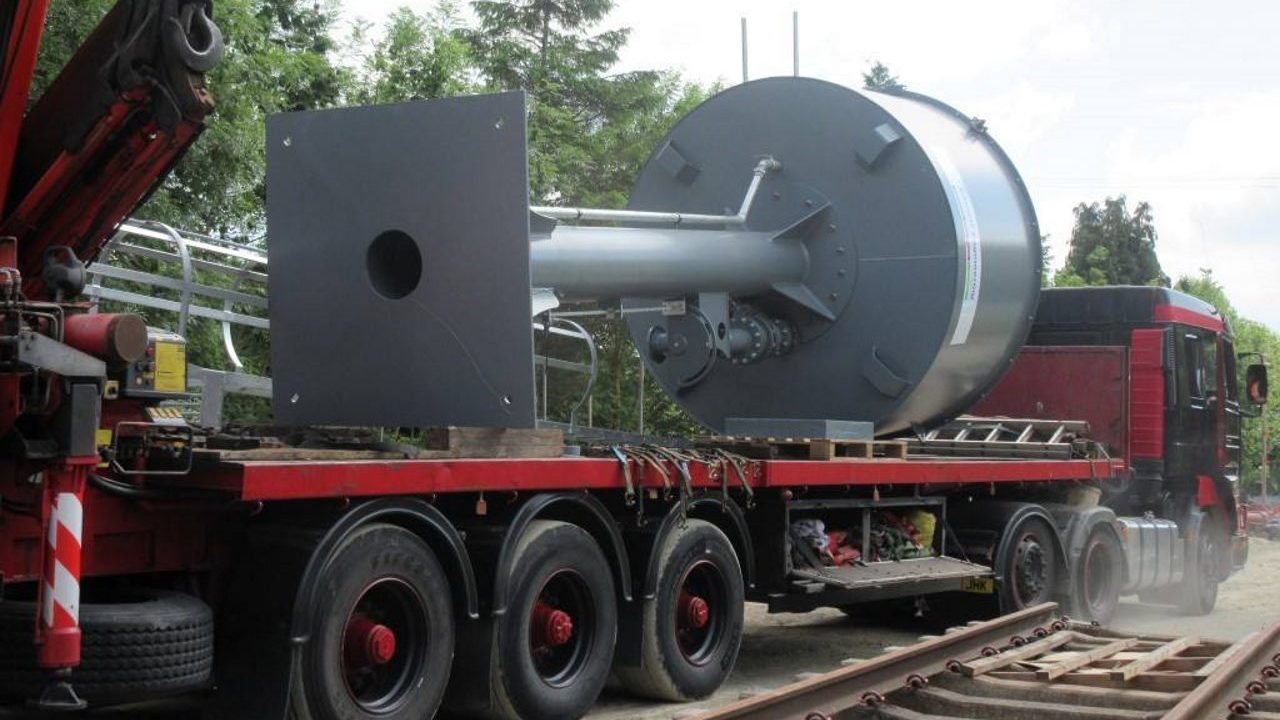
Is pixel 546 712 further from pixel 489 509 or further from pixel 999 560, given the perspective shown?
pixel 999 560

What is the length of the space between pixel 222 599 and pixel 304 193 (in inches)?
99.6

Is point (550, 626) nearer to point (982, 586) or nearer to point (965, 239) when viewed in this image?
point (965, 239)

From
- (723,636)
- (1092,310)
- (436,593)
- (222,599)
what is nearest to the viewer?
(222,599)

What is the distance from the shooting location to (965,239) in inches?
Result: 404

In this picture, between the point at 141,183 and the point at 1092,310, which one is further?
the point at 1092,310

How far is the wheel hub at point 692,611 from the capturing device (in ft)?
27.0

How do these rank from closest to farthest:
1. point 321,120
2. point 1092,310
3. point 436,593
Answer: point 436,593
point 321,120
point 1092,310

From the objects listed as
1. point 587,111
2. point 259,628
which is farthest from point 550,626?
point 587,111

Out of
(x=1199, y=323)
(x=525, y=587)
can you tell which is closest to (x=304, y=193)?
(x=525, y=587)

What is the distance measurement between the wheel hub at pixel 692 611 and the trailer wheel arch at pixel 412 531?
5.98 ft

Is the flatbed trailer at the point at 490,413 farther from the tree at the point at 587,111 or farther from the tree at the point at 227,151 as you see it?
the tree at the point at 587,111

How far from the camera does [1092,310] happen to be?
14078 millimetres

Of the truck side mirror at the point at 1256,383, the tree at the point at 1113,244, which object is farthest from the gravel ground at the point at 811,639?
the tree at the point at 1113,244

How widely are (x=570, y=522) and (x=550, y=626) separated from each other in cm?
57
